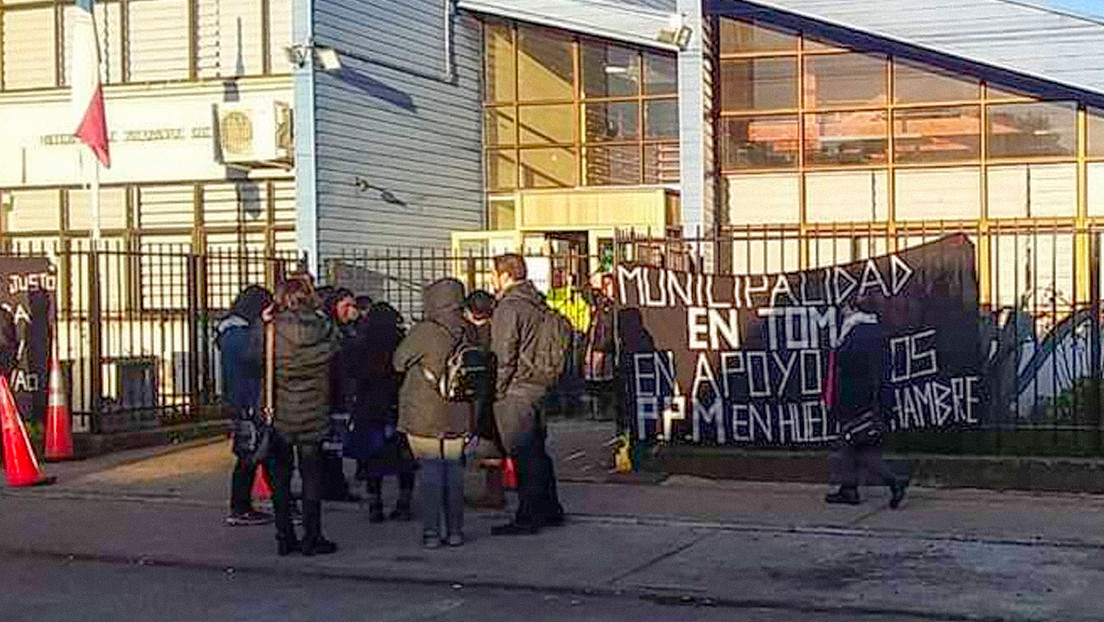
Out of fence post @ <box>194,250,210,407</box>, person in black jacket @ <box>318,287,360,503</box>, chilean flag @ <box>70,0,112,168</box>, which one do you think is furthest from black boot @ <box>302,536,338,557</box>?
chilean flag @ <box>70,0,112,168</box>

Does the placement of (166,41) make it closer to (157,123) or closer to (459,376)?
(157,123)

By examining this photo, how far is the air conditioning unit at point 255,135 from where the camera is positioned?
67.8ft

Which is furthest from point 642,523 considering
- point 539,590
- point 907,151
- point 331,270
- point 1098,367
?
point 907,151

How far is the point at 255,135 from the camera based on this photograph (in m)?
20.8

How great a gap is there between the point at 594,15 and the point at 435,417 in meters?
12.5

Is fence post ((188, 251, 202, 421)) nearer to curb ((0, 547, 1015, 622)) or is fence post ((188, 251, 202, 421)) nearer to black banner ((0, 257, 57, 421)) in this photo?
black banner ((0, 257, 57, 421))

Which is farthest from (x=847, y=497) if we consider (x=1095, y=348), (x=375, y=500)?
(x=375, y=500)

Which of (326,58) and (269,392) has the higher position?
(326,58)

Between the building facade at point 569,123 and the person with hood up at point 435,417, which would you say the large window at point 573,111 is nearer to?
the building facade at point 569,123

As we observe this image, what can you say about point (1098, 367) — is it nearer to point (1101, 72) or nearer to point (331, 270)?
point (1101, 72)

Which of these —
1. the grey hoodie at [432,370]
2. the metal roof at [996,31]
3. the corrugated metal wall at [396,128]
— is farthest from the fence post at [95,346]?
the metal roof at [996,31]

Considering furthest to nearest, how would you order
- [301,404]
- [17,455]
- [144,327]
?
[144,327], [17,455], [301,404]

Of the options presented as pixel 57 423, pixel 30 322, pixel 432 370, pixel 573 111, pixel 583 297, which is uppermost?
pixel 573 111

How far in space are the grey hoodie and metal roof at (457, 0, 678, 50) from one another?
36.2ft
